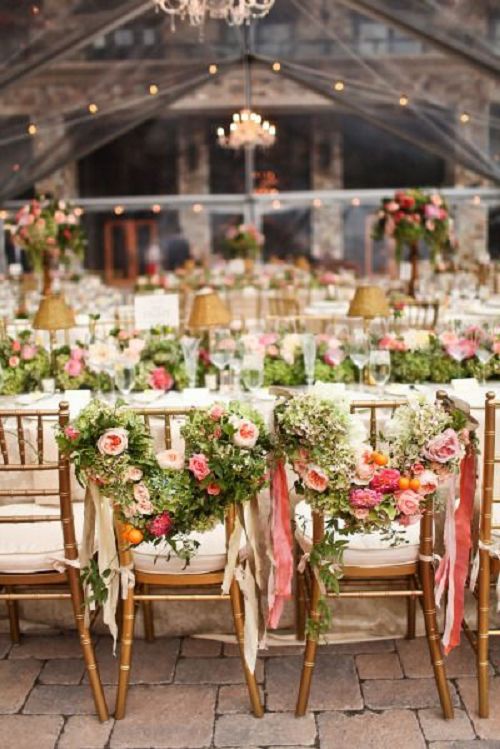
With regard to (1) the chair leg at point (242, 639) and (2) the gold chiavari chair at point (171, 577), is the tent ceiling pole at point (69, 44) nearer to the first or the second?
(2) the gold chiavari chair at point (171, 577)

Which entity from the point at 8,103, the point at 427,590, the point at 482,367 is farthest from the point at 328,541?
the point at 8,103

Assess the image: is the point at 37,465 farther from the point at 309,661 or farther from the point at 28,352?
the point at 28,352

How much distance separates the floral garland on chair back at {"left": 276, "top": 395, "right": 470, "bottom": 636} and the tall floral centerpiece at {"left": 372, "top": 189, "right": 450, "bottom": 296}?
482cm

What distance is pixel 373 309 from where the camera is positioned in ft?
14.8

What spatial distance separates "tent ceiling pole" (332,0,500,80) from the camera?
19.3ft

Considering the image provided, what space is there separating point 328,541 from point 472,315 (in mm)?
5522

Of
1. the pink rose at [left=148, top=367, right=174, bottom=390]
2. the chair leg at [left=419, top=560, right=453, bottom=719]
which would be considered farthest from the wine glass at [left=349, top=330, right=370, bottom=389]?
the chair leg at [left=419, top=560, right=453, bottom=719]

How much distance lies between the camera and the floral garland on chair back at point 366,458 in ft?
8.96

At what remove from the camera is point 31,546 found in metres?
3.14

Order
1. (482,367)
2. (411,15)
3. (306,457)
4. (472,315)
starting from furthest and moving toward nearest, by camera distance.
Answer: (472,315), (411,15), (482,367), (306,457)

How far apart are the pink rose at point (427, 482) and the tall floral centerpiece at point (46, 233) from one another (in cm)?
553

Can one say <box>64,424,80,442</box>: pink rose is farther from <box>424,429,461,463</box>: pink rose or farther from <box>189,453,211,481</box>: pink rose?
<box>424,429,461,463</box>: pink rose

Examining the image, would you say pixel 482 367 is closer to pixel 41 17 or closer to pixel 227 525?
pixel 227 525

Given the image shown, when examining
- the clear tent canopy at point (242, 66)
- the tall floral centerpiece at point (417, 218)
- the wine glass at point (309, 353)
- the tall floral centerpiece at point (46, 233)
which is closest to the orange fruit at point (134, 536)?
the wine glass at point (309, 353)
